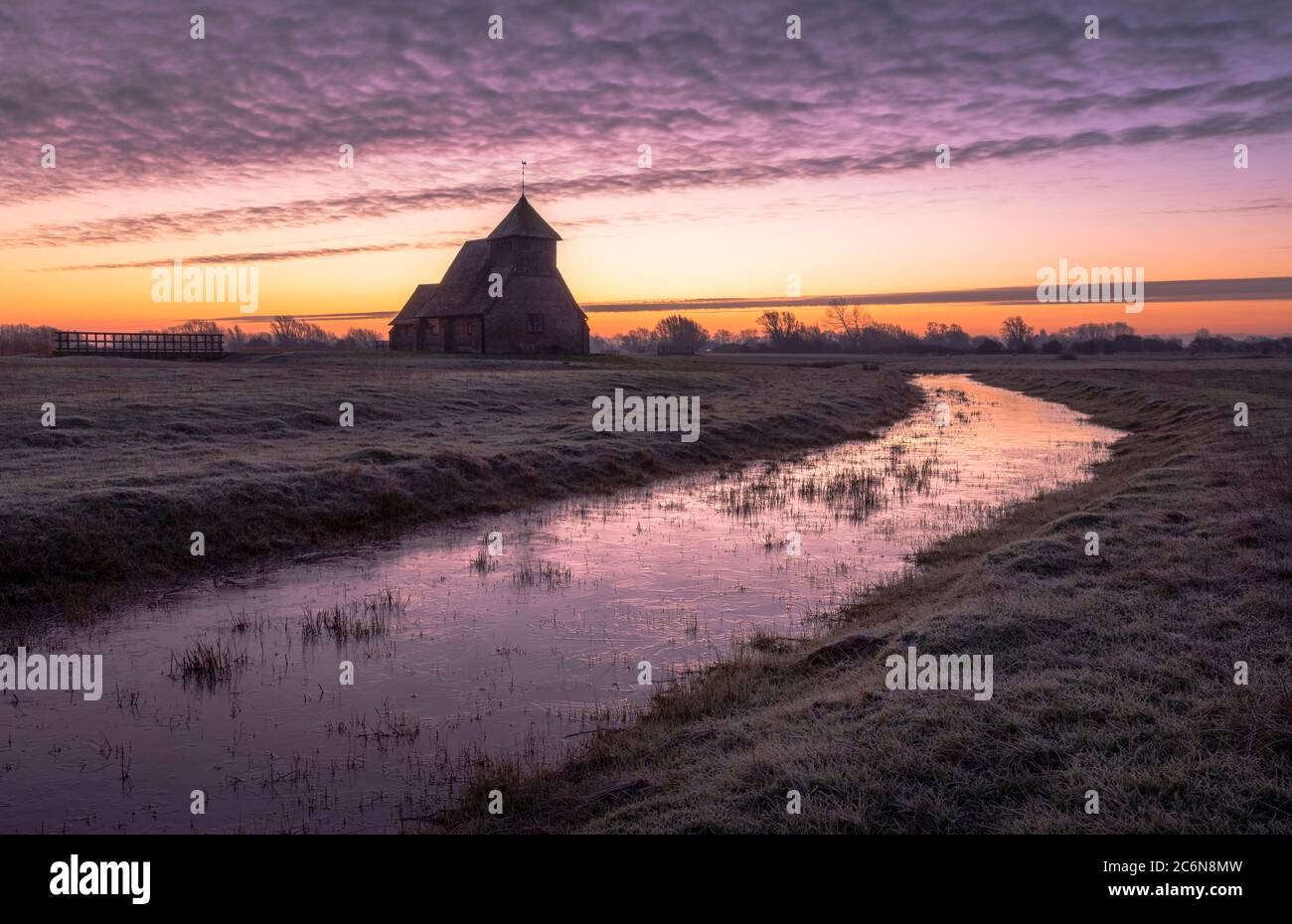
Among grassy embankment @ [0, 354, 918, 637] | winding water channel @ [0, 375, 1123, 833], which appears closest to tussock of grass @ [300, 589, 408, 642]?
winding water channel @ [0, 375, 1123, 833]

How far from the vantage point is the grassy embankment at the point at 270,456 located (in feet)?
50.0

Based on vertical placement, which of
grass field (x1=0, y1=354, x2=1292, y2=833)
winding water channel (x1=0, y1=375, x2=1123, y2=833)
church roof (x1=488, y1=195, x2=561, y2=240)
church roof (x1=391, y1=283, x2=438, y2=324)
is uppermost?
church roof (x1=488, y1=195, x2=561, y2=240)

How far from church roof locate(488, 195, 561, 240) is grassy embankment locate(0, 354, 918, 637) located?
2541cm

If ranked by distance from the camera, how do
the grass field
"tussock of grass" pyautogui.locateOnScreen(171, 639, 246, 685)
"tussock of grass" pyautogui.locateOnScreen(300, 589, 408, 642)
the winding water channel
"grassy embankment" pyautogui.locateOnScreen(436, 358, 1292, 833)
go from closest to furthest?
"grassy embankment" pyautogui.locateOnScreen(436, 358, 1292, 833), the grass field, the winding water channel, "tussock of grass" pyautogui.locateOnScreen(171, 639, 246, 685), "tussock of grass" pyautogui.locateOnScreen(300, 589, 408, 642)

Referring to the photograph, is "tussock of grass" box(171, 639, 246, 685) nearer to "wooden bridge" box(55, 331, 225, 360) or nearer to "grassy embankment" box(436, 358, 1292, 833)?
"grassy embankment" box(436, 358, 1292, 833)

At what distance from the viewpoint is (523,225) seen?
233 feet

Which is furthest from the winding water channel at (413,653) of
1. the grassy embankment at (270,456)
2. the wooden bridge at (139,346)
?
the wooden bridge at (139,346)

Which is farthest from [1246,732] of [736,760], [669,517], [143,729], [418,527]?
[418,527]

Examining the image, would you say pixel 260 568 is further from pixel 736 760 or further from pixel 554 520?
pixel 736 760

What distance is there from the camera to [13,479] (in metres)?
18.2

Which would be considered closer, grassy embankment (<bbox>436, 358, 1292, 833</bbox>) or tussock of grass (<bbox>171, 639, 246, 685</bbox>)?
grassy embankment (<bbox>436, 358, 1292, 833</bbox>)

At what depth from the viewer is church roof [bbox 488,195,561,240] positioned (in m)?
70.9

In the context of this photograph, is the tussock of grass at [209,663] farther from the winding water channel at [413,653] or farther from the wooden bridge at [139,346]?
the wooden bridge at [139,346]

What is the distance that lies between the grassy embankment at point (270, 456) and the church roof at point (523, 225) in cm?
2541
